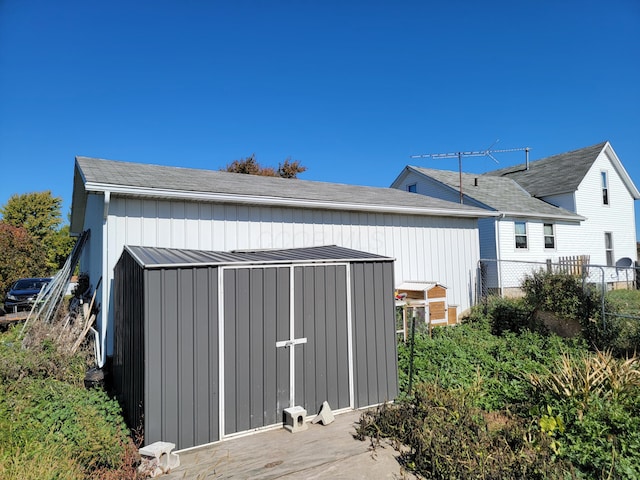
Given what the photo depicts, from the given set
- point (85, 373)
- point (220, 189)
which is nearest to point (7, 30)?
point (220, 189)

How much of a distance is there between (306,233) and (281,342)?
11.7 ft

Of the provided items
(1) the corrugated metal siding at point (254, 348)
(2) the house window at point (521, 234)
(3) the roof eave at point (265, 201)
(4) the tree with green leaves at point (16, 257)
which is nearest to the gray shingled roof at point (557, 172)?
(2) the house window at point (521, 234)

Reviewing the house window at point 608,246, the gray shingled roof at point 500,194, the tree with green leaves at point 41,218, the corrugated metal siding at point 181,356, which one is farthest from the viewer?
the tree with green leaves at point 41,218

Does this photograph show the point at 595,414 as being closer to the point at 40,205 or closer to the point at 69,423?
the point at 69,423

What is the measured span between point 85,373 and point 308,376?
11.9 ft

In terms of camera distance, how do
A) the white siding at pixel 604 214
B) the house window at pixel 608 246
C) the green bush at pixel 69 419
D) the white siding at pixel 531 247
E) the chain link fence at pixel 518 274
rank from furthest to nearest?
1. the house window at pixel 608 246
2. the white siding at pixel 604 214
3. the white siding at pixel 531 247
4. the chain link fence at pixel 518 274
5. the green bush at pixel 69 419

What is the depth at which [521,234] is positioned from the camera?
14.9m

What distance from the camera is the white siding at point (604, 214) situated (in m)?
16.9

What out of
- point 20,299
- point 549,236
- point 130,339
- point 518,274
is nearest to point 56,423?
point 130,339

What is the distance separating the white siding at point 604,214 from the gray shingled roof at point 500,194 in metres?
1.38

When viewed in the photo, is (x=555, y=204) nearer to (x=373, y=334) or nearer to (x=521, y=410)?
(x=521, y=410)

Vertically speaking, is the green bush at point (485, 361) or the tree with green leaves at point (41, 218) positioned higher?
the tree with green leaves at point (41, 218)

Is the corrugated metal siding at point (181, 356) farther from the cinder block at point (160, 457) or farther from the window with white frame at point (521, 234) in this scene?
the window with white frame at point (521, 234)

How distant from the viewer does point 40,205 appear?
28172mm
